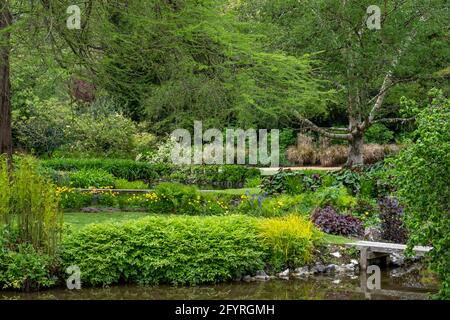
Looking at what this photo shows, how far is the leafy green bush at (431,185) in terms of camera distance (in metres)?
6.99

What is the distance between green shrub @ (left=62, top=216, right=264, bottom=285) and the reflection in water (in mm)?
175

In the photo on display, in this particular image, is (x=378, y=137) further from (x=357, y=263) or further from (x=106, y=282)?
(x=106, y=282)

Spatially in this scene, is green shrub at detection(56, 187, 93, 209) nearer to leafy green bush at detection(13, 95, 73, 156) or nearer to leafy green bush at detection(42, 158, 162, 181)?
leafy green bush at detection(42, 158, 162, 181)

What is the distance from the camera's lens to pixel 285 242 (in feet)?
33.9

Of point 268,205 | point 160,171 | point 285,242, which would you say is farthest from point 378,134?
point 285,242

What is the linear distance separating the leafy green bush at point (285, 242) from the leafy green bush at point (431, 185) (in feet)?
10.4

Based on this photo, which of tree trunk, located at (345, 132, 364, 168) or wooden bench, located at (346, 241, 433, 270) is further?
tree trunk, located at (345, 132, 364, 168)

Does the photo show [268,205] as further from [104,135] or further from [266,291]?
[104,135]

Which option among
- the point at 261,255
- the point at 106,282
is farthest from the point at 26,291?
the point at 261,255

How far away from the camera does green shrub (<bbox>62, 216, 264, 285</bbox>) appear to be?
949 cm

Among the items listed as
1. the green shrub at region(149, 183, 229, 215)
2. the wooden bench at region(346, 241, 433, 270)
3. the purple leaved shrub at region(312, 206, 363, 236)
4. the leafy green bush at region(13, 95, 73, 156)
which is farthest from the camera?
the leafy green bush at region(13, 95, 73, 156)

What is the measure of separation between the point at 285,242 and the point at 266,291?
3.50 feet

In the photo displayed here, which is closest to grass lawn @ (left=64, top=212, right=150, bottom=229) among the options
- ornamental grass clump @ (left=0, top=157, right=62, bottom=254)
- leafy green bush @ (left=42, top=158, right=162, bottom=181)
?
ornamental grass clump @ (left=0, top=157, right=62, bottom=254)
